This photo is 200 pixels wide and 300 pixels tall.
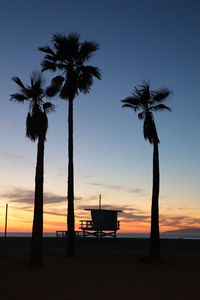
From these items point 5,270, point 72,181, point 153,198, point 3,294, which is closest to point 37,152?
point 72,181

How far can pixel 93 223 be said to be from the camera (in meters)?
50.1

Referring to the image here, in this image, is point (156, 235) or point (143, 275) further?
point (156, 235)

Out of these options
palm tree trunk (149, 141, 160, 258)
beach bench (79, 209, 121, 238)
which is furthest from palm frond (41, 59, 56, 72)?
beach bench (79, 209, 121, 238)

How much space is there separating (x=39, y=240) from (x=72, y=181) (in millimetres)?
5768

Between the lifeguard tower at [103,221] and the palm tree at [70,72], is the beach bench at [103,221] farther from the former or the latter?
the palm tree at [70,72]

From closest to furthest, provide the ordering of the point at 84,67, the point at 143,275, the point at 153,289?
the point at 153,289 → the point at 143,275 → the point at 84,67

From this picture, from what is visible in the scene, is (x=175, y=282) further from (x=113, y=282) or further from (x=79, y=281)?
A: (x=79, y=281)

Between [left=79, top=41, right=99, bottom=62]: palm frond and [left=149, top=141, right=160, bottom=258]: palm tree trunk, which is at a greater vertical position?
[left=79, top=41, right=99, bottom=62]: palm frond

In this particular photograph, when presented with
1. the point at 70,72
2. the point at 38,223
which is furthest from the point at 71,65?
the point at 38,223

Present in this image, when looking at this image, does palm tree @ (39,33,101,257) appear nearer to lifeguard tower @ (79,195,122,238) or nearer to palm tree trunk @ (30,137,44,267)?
palm tree trunk @ (30,137,44,267)

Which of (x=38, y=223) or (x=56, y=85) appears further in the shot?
(x=56, y=85)

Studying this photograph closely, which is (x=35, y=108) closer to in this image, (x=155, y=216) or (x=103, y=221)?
(x=155, y=216)

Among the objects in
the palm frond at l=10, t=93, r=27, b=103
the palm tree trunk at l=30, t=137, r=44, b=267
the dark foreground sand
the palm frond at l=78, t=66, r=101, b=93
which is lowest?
the dark foreground sand

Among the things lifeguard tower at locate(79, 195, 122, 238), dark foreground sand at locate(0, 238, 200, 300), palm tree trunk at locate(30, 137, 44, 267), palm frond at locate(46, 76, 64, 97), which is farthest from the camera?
lifeguard tower at locate(79, 195, 122, 238)
